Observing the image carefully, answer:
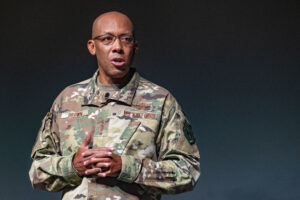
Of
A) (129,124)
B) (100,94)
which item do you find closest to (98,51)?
(100,94)

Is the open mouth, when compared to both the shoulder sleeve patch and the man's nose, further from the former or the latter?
the shoulder sleeve patch

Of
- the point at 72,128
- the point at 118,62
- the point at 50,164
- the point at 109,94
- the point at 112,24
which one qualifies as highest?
the point at 112,24

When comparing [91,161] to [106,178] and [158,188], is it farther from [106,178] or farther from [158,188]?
[158,188]

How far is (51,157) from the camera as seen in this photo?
2152 millimetres

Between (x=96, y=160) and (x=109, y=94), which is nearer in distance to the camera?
(x=96, y=160)

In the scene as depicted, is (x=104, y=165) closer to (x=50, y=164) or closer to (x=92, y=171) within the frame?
(x=92, y=171)

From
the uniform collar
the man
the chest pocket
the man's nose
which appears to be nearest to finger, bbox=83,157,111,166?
the man

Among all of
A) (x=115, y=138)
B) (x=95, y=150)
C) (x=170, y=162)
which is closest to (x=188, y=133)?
(x=170, y=162)

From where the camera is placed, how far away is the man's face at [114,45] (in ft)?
7.14

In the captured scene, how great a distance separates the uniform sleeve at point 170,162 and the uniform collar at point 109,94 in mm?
130

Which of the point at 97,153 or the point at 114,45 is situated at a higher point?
the point at 114,45

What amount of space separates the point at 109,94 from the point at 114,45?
6.9 inches

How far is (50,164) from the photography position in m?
2.12

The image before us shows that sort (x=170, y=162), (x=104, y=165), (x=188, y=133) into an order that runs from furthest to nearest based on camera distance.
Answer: (x=188, y=133) → (x=170, y=162) → (x=104, y=165)
